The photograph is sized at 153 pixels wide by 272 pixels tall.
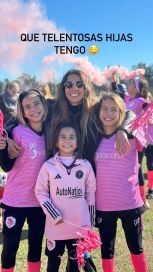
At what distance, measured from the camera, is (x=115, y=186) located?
313 cm

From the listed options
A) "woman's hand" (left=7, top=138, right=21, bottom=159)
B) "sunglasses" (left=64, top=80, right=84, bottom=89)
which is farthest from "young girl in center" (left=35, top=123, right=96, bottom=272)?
"sunglasses" (left=64, top=80, right=84, bottom=89)

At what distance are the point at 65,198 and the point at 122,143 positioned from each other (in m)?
0.62

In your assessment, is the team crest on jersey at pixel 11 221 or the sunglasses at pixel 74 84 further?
the sunglasses at pixel 74 84

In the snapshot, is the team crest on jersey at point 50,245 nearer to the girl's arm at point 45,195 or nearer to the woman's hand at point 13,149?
the girl's arm at point 45,195

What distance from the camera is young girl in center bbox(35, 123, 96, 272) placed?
2973 millimetres

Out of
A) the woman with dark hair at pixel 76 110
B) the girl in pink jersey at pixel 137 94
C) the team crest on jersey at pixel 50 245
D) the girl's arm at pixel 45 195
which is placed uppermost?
the girl in pink jersey at pixel 137 94

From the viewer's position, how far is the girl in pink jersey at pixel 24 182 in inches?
122

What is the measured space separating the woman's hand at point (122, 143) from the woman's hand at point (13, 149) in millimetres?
795

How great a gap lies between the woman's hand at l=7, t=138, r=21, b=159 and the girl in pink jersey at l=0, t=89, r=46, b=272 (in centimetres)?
4

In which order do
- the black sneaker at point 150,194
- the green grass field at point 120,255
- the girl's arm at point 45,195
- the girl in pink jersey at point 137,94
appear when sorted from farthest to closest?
the black sneaker at point 150,194 < the girl in pink jersey at point 137,94 < the green grass field at point 120,255 < the girl's arm at point 45,195

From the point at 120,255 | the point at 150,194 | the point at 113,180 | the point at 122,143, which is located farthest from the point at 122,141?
the point at 150,194

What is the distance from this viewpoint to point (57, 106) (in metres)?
3.34

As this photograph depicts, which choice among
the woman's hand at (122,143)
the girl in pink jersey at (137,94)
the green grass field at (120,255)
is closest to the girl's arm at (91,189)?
the woman's hand at (122,143)

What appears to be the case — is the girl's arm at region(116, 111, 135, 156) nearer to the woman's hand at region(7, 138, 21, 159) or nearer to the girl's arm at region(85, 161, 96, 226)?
the girl's arm at region(85, 161, 96, 226)
